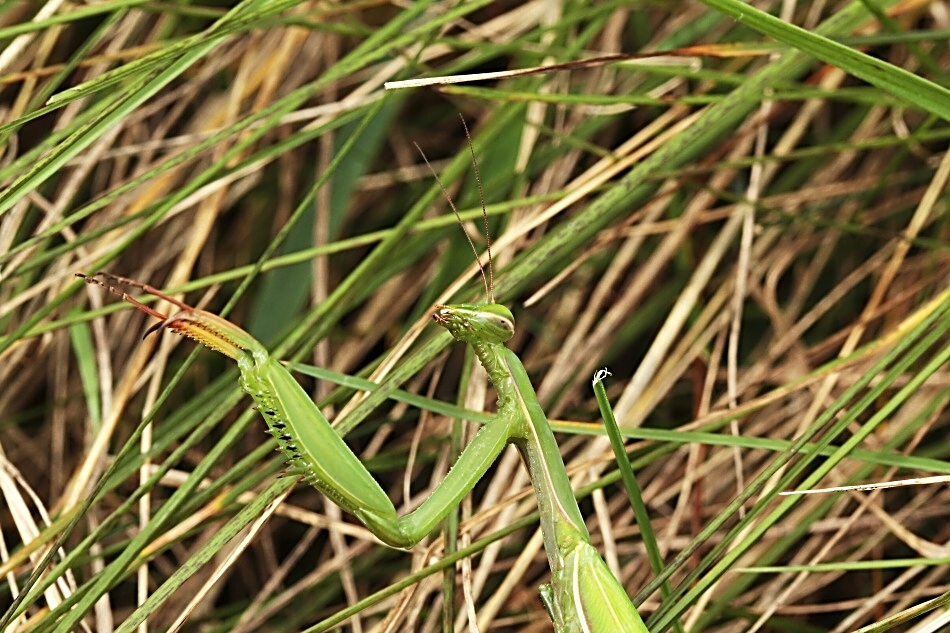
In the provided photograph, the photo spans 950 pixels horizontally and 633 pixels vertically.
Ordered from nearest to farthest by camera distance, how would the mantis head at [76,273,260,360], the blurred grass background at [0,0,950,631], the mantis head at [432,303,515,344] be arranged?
the mantis head at [76,273,260,360] → the mantis head at [432,303,515,344] → the blurred grass background at [0,0,950,631]

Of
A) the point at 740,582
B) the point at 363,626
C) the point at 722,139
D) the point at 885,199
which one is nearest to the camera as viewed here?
the point at 740,582

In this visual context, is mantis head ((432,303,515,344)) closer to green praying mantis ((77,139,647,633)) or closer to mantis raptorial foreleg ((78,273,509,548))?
green praying mantis ((77,139,647,633))

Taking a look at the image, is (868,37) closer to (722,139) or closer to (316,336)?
(722,139)

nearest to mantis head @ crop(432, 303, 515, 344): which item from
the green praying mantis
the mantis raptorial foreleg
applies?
the green praying mantis

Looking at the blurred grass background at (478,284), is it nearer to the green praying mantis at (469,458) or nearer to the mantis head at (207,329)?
the green praying mantis at (469,458)

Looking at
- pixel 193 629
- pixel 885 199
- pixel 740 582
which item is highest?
pixel 885 199

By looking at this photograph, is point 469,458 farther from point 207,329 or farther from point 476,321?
point 207,329

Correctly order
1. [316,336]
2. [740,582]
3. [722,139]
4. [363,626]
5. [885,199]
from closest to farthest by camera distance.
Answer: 1. [316,336]
2. [740,582]
3. [363,626]
4. [722,139]
5. [885,199]

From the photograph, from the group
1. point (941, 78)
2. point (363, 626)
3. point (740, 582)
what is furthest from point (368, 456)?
point (941, 78)

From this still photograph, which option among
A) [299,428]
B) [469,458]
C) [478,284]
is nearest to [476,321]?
[469,458]
